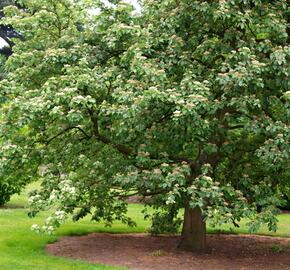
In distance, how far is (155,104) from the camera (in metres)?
10.0

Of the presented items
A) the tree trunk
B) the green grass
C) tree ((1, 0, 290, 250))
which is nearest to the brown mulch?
the tree trunk

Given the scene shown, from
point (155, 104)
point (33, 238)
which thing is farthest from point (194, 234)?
point (155, 104)

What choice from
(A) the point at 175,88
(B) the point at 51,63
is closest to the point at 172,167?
(A) the point at 175,88

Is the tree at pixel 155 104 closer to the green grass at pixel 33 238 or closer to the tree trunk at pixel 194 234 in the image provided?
the green grass at pixel 33 238

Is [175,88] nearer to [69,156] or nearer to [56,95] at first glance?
[56,95]

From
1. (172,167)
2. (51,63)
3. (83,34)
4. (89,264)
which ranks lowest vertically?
(89,264)

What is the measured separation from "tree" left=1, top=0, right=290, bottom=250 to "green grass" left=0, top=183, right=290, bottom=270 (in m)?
1.28

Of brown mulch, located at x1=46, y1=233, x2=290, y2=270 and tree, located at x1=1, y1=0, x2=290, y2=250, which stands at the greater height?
tree, located at x1=1, y1=0, x2=290, y2=250

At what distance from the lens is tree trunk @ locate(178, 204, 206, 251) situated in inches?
528

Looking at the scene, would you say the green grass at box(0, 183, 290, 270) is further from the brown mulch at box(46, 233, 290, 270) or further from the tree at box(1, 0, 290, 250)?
the tree at box(1, 0, 290, 250)

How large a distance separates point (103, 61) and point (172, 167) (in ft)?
10.4

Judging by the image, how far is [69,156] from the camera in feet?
39.5

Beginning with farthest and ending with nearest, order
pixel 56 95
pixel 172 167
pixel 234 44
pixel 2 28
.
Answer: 1. pixel 2 28
2. pixel 234 44
3. pixel 172 167
4. pixel 56 95

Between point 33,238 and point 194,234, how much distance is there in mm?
4519
